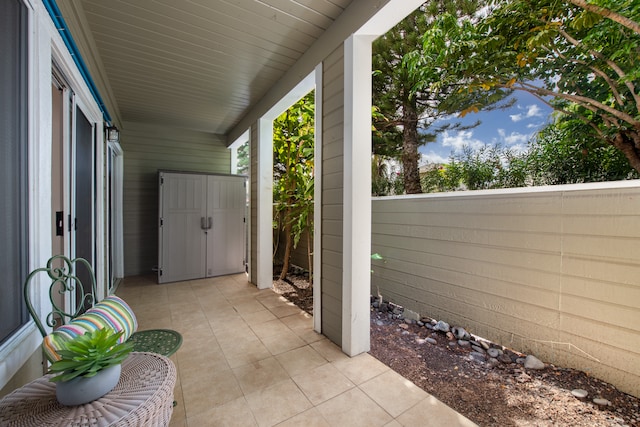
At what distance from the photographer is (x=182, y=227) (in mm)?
4273

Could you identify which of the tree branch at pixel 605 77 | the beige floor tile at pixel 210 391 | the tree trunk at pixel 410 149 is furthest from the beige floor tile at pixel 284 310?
the tree branch at pixel 605 77

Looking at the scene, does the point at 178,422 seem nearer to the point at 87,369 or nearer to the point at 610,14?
the point at 87,369

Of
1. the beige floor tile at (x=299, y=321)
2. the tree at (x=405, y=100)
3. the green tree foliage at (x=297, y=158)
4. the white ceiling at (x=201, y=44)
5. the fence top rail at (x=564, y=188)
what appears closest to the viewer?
the fence top rail at (x=564, y=188)

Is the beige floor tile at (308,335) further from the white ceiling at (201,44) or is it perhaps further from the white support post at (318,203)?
the white ceiling at (201,44)

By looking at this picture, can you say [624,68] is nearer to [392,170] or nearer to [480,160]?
[480,160]

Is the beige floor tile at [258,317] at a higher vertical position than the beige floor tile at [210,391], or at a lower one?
higher

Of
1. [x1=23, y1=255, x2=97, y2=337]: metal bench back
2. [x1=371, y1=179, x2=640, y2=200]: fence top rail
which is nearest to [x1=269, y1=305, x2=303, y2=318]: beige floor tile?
[x1=23, y1=255, x2=97, y2=337]: metal bench back

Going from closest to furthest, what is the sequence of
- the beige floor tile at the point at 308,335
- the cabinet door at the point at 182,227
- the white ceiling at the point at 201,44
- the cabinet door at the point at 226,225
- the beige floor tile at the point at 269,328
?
the white ceiling at the point at 201,44 → the beige floor tile at the point at 308,335 → the beige floor tile at the point at 269,328 → the cabinet door at the point at 182,227 → the cabinet door at the point at 226,225

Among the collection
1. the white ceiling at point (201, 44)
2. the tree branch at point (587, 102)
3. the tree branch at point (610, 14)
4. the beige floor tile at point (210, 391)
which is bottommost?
the beige floor tile at point (210, 391)

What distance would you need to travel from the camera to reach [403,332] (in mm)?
2621

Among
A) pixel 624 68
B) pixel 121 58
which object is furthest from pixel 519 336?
pixel 121 58

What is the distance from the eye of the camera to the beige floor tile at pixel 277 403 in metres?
1.48

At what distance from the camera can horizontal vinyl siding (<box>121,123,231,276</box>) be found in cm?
461

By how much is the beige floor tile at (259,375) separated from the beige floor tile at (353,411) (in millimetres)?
409
